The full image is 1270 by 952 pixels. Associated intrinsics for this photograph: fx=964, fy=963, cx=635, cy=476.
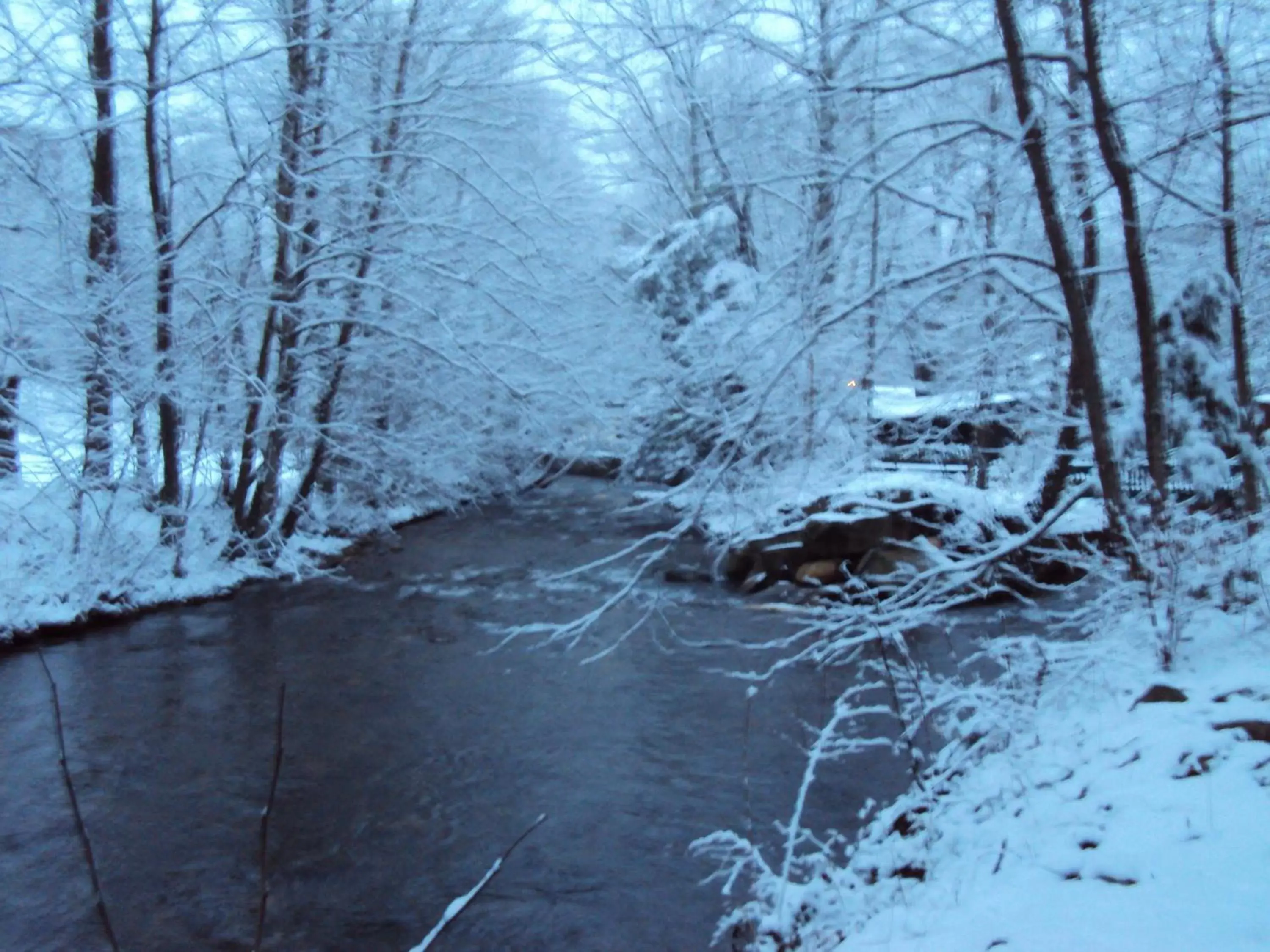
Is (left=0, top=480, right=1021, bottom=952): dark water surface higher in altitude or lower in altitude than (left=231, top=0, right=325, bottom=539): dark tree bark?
lower

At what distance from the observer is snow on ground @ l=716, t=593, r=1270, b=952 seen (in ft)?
8.53

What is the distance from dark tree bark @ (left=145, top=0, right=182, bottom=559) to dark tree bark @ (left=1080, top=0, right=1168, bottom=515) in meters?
10.4

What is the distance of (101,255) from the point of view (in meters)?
11.6

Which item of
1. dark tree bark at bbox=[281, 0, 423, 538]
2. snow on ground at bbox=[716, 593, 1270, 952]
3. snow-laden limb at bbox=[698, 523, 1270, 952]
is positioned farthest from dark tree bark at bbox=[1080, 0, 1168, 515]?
dark tree bark at bbox=[281, 0, 423, 538]

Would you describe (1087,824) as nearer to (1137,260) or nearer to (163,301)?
(1137,260)

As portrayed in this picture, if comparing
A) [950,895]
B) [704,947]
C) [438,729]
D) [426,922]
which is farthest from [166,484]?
[950,895]

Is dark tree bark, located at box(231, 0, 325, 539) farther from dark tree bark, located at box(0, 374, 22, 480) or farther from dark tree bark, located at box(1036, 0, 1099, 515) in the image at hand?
dark tree bark, located at box(1036, 0, 1099, 515)

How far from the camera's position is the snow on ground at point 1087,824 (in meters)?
2.60

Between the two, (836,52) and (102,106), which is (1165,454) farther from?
(102,106)

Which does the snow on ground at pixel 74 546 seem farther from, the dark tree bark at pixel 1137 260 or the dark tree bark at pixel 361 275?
the dark tree bark at pixel 1137 260

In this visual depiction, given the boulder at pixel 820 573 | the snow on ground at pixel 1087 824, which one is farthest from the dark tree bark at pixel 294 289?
the snow on ground at pixel 1087 824

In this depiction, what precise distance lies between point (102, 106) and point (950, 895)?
1293 centimetres

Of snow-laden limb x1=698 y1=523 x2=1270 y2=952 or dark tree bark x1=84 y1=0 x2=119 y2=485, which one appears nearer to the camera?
snow-laden limb x1=698 y1=523 x2=1270 y2=952

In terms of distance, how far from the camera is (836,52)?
182 inches
